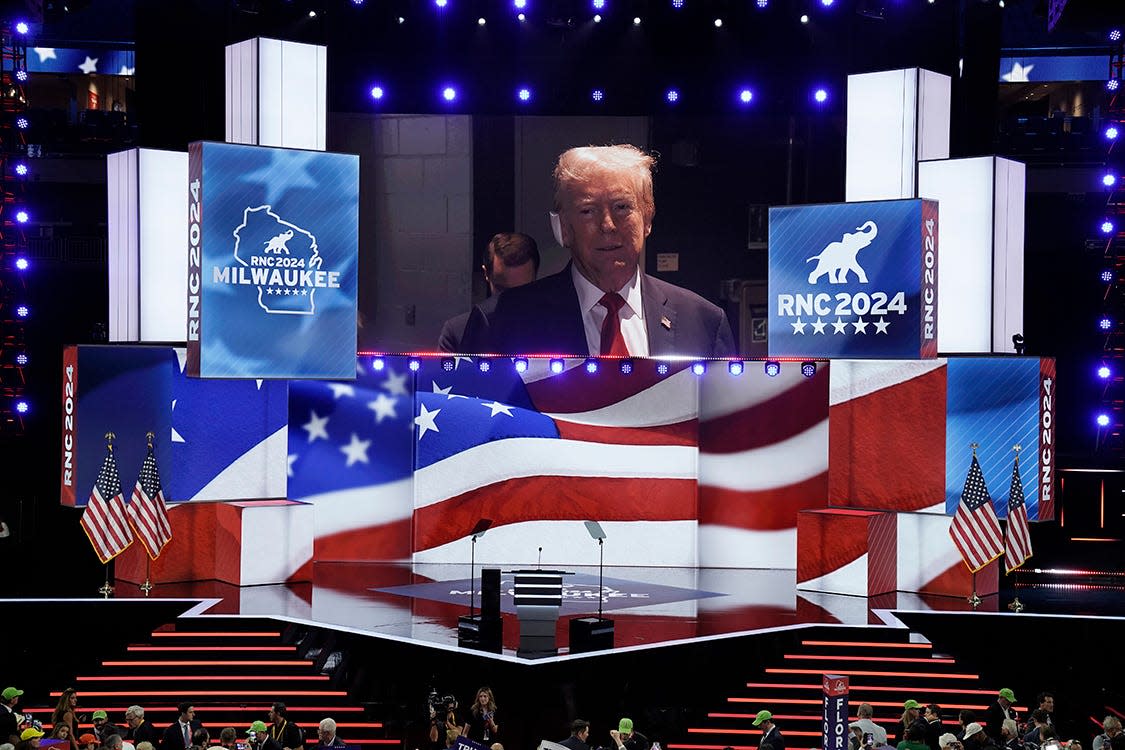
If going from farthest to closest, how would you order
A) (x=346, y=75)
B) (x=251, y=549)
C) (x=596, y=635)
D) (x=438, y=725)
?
(x=346, y=75) < (x=251, y=549) < (x=596, y=635) < (x=438, y=725)

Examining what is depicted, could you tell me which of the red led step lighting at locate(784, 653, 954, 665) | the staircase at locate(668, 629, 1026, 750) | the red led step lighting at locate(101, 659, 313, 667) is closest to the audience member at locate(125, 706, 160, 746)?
the red led step lighting at locate(101, 659, 313, 667)

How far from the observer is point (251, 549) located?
18609 mm

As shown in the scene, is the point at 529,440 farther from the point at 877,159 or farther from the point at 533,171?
the point at 877,159

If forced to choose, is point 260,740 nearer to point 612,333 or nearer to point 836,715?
point 836,715

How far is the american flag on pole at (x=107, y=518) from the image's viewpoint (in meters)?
18.0

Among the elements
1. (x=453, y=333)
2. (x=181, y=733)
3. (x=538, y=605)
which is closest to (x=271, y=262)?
(x=453, y=333)

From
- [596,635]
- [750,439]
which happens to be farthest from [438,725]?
[750,439]

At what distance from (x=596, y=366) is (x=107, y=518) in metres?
6.61

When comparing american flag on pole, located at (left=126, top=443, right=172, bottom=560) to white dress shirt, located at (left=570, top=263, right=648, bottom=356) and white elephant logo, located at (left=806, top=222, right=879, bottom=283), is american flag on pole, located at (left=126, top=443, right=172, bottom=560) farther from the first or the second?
white elephant logo, located at (left=806, top=222, right=879, bottom=283)

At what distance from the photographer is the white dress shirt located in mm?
20516

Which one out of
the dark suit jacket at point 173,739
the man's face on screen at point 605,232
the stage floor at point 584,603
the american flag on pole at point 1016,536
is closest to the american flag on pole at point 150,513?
the stage floor at point 584,603

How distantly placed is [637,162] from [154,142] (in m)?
6.07

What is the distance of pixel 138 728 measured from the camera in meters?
12.5

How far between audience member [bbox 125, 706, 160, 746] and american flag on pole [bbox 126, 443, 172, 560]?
5200mm
